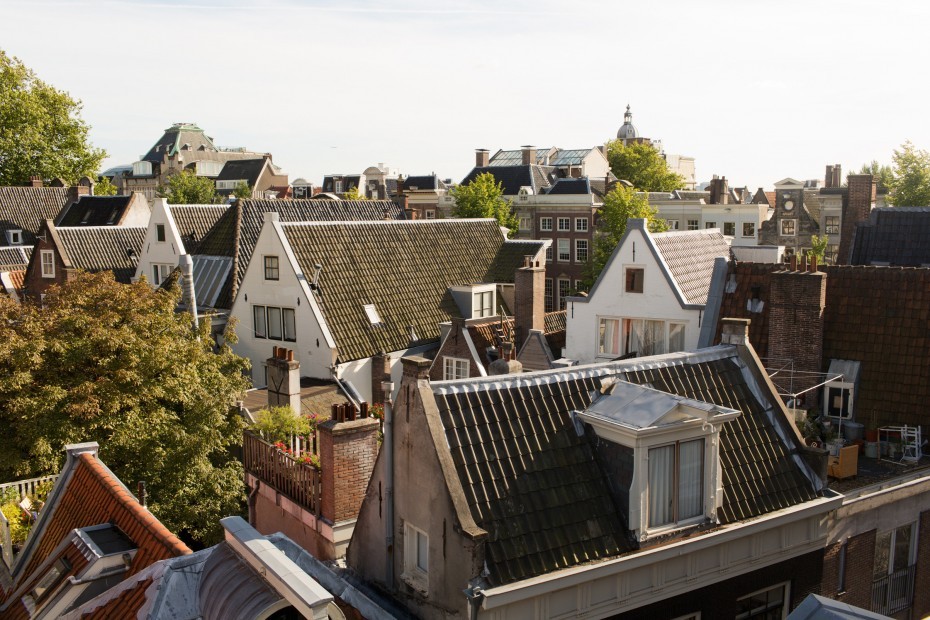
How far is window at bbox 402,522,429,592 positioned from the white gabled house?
39.6ft

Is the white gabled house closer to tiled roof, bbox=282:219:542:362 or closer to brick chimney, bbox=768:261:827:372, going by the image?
brick chimney, bbox=768:261:827:372

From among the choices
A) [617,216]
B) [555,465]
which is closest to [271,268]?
[555,465]

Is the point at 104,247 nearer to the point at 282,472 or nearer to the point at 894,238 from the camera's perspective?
the point at 282,472

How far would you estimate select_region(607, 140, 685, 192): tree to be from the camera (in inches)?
3538

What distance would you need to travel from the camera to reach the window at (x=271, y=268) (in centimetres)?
2950

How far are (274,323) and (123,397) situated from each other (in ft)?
40.7

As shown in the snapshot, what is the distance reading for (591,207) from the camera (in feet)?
213

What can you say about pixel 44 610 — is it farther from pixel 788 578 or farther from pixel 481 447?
pixel 788 578

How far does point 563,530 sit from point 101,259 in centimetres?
3426

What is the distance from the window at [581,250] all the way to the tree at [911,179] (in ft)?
70.5

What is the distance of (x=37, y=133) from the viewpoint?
61.4 metres

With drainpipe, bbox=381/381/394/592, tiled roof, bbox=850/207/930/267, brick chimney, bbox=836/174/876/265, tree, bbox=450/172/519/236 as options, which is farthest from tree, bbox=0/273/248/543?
tree, bbox=450/172/519/236

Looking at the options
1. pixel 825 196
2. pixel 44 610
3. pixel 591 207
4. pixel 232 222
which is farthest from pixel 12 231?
pixel 825 196

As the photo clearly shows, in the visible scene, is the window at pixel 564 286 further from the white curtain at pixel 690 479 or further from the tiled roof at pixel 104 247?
the white curtain at pixel 690 479
